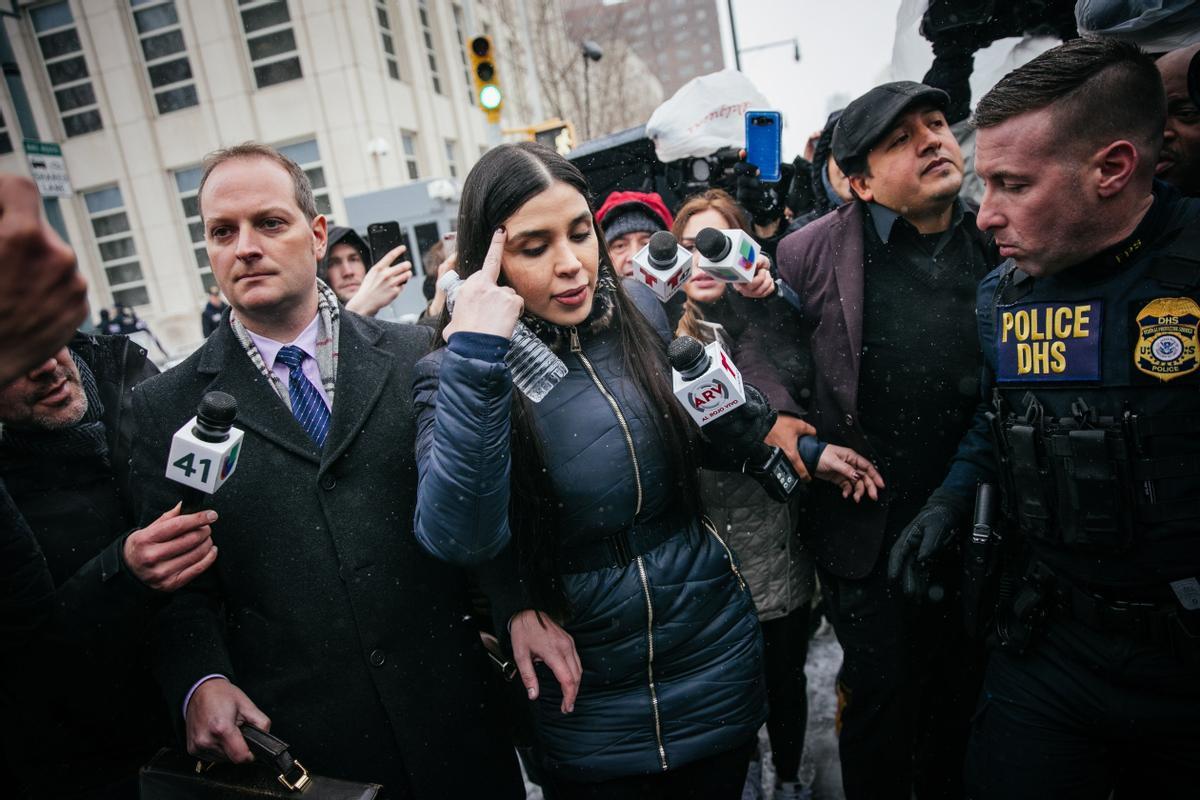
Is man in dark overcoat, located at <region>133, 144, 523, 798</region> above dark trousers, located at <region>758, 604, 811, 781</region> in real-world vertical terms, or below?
above

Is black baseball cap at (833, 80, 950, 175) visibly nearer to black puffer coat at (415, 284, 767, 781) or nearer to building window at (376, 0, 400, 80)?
black puffer coat at (415, 284, 767, 781)

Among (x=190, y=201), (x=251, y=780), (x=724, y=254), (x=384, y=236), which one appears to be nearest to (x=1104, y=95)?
(x=724, y=254)

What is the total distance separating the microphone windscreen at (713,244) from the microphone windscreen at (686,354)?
56cm

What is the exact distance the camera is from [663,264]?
2.14m

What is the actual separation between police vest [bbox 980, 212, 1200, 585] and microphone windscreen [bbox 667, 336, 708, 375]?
921 millimetres

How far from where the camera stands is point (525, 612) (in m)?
1.73

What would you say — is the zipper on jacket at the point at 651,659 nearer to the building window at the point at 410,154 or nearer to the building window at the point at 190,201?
the building window at the point at 410,154

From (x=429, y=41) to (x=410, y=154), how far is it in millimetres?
3198

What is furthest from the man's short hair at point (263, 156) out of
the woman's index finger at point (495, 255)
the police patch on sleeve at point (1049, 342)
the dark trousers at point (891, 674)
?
the dark trousers at point (891, 674)

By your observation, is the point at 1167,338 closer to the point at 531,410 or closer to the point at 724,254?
the point at 724,254

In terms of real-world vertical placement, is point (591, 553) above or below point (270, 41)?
below

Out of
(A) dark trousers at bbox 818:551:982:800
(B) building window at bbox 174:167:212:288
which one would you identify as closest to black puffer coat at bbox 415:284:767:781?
(A) dark trousers at bbox 818:551:982:800

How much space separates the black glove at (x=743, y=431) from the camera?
1810 mm

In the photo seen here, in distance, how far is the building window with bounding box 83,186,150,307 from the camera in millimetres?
16156
